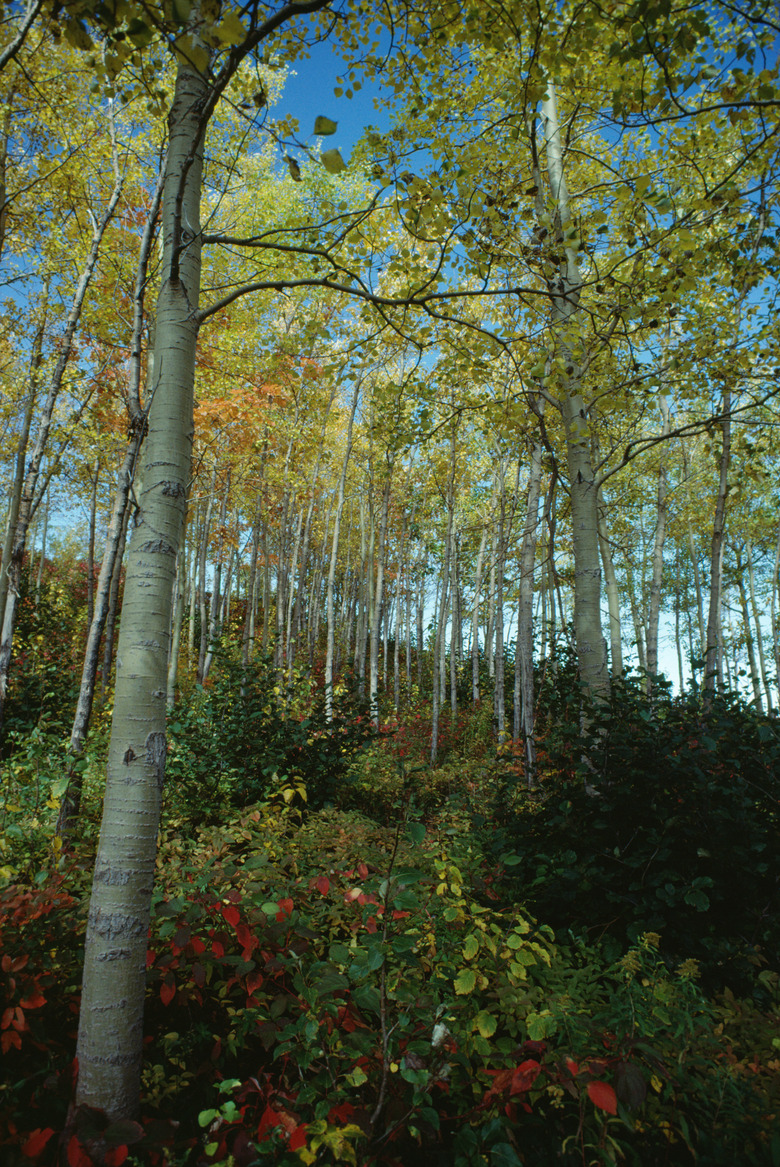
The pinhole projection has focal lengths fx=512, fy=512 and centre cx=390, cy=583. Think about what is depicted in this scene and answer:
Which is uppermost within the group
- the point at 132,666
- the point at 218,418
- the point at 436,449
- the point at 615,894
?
the point at 436,449

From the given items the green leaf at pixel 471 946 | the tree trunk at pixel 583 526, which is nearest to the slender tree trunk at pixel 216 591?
the tree trunk at pixel 583 526

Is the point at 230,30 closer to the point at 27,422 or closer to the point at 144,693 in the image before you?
the point at 144,693

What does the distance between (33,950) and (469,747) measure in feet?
30.7

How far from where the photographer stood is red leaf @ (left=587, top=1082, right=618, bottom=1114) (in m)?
1.20

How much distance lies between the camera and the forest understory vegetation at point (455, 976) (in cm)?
143

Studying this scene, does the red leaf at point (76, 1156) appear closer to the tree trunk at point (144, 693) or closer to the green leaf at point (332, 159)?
the tree trunk at point (144, 693)

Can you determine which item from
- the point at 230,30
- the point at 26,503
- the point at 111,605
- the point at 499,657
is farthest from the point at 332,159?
the point at 499,657

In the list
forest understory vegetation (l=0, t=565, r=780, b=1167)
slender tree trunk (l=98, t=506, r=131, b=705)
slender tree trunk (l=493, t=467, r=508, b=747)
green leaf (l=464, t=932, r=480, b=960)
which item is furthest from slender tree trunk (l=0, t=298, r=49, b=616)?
slender tree trunk (l=493, t=467, r=508, b=747)

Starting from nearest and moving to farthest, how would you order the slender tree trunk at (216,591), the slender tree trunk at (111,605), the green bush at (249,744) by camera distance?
the slender tree trunk at (111,605) < the green bush at (249,744) < the slender tree trunk at (216,591)

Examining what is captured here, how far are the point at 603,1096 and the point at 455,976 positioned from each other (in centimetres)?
99

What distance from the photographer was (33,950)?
204cm

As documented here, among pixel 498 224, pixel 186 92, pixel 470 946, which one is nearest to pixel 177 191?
pixel 186 92

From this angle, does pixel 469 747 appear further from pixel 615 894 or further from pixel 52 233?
pixel 52 233

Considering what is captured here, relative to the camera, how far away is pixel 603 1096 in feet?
4.00
